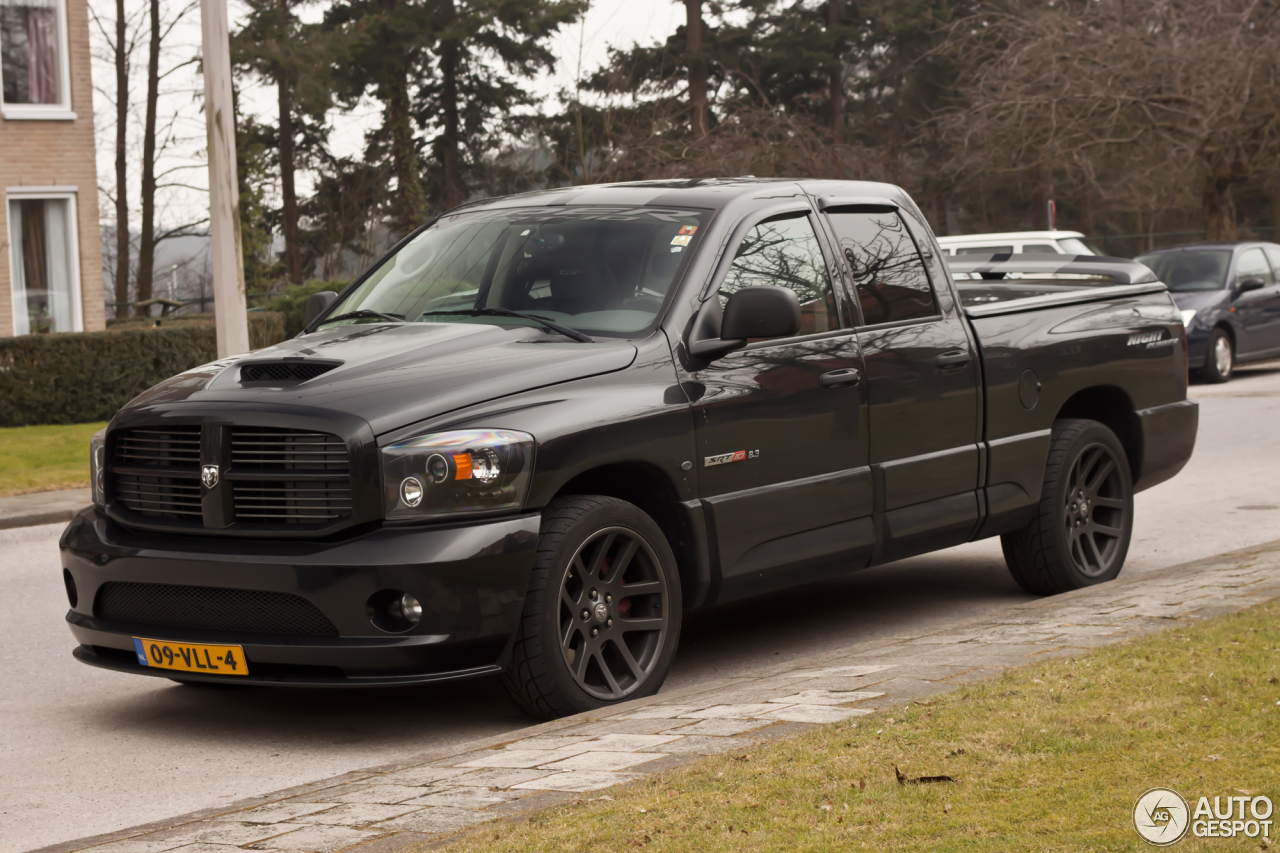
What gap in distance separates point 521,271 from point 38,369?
15459mm

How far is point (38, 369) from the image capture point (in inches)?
798

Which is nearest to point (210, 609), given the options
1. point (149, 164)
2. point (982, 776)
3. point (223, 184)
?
point (982, 776)

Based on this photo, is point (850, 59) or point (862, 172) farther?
point (850, 59)

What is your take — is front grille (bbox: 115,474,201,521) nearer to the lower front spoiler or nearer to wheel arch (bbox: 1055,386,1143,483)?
the lower front spoiler

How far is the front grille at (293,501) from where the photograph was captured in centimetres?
530

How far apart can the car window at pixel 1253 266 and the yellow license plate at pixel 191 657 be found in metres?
20.3

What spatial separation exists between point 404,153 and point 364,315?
3852cm

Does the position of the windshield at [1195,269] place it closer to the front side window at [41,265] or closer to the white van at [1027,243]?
the white van at [1027,243]

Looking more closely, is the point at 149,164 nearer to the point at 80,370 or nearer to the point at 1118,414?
the point at 80,370

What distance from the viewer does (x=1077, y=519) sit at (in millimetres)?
8242

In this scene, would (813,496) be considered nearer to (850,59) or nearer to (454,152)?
(454,152)

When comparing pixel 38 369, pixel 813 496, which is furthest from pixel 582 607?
pixel 38 369

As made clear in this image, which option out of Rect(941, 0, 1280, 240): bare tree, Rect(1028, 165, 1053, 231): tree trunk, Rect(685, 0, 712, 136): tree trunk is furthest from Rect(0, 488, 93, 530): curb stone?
Rect(1028, 165, 1053, 231): tree trunk

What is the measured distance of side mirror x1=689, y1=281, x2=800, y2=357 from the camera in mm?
6094
